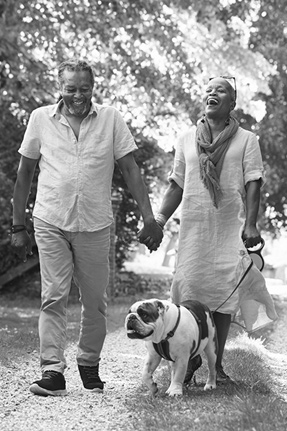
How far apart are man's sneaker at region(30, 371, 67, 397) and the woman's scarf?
1594mm

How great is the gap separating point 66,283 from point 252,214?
134 cm

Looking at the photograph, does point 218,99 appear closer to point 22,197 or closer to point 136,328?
point 22,197

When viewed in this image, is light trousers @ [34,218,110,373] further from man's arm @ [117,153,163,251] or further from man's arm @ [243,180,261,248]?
man's arm @ [243,180,261,248]

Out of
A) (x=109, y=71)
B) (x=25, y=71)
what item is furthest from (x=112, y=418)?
(x=109, y=71)

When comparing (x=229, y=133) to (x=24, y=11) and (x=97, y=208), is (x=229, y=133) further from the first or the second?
(x=24, y=11)

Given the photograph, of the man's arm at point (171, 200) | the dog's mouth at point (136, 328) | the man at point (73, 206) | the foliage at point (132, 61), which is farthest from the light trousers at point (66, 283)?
the foliage at point (132, 61)

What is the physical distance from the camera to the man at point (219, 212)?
6586mm

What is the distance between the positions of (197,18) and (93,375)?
1184 cm

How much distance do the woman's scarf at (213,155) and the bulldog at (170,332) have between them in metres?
0.85

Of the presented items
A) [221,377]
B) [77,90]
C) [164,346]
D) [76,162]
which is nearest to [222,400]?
[164,346]

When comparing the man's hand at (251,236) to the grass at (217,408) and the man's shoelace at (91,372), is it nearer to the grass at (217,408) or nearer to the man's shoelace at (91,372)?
the grass at (217,408)

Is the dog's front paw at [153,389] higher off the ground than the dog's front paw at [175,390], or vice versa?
the dog's front paw at [175,390]

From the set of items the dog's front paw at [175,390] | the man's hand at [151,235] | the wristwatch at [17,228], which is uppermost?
the man's hand at [151,235]

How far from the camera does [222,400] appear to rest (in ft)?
18.8
